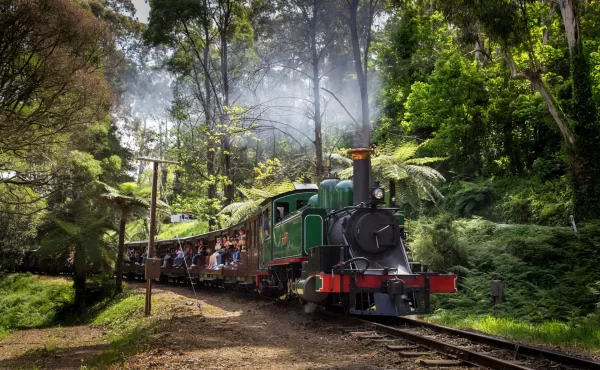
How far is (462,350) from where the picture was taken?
7.43 m

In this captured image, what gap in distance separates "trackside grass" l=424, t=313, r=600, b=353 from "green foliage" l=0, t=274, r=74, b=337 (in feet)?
52.8

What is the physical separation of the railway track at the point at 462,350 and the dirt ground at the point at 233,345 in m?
0.28

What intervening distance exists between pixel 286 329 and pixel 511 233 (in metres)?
8.86

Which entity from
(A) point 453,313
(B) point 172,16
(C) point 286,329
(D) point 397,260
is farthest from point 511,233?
(B) point 172,16

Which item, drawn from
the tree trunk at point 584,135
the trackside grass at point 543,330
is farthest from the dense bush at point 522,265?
the tree trunk at point 584,135

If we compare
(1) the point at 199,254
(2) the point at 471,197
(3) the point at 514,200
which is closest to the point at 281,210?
(3) the point at 514,200

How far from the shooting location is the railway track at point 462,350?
6695mm

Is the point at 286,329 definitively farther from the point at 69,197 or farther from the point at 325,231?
the point at 69,197

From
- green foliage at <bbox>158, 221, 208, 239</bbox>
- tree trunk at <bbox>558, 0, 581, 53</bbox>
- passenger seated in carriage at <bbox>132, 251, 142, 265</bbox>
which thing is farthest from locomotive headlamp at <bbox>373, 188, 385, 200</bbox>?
green foliage at <bbox>158, 221, 208, 239</bbox>

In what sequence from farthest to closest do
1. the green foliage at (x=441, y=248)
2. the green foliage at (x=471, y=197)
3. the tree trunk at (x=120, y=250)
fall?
the green foliage at (x=471, y=197)
the tree trunk at (x=120, y=250)
the green foliage at (x=441, y=248)

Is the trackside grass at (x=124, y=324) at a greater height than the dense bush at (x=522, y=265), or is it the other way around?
the dense bush at (x=522, y=265)

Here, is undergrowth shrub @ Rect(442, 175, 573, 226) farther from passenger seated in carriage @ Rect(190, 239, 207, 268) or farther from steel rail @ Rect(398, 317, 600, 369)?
steel rail @ Rect(398, 317, 600, 369)

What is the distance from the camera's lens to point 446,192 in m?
26.5

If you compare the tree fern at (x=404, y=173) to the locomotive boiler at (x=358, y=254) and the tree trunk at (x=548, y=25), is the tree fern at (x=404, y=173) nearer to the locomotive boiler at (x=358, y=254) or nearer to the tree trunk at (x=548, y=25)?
the locomotive boiler at (x=358, y=254)
